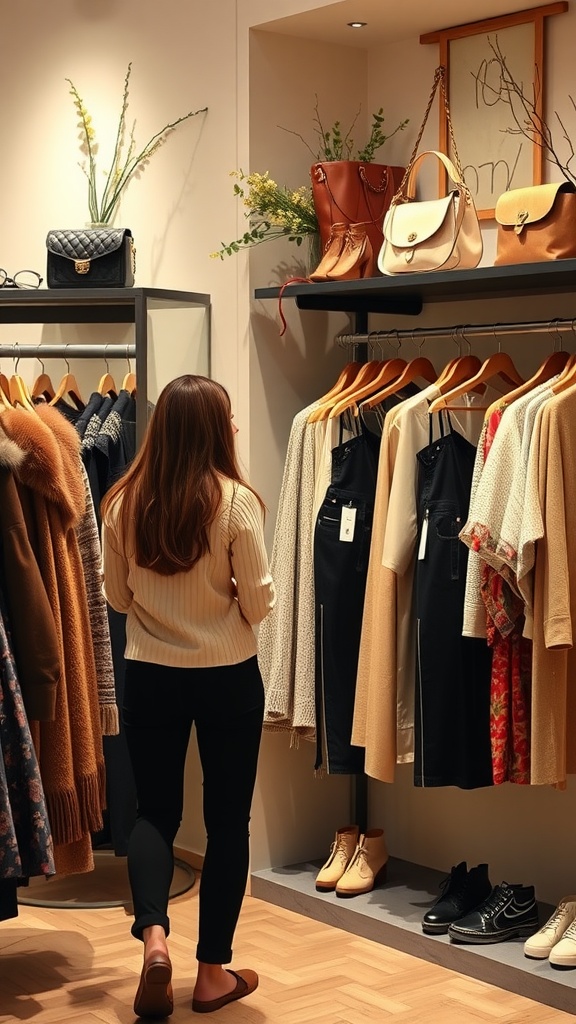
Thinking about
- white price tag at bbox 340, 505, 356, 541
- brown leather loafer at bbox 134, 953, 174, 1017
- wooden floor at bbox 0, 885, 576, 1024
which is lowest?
wooden floor at bbox 0, 885, 576, 1024

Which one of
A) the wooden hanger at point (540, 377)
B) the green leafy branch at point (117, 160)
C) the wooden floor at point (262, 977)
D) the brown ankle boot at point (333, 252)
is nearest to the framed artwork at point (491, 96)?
the brown ankle boot at point (333, 252)

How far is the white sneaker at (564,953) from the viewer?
348 cm

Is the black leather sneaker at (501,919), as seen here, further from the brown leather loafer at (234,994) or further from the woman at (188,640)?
the woman at (188,640)

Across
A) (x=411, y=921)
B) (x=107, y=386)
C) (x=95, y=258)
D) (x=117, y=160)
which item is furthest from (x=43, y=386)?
(x=411, y=921)

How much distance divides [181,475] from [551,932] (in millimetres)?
1525

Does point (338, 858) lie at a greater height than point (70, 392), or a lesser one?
lesser

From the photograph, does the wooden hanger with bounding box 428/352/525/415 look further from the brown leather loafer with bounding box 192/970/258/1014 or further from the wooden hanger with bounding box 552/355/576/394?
the brown leather loafer with bounding box 192/970/258/1014

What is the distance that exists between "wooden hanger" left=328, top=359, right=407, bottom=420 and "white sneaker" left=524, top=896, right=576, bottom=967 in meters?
1.47

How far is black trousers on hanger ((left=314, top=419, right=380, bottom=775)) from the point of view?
4000mm

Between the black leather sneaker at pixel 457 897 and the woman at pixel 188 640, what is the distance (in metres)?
0.69

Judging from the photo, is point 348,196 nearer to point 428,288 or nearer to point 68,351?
point 428,288

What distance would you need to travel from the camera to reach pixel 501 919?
12.2 ft

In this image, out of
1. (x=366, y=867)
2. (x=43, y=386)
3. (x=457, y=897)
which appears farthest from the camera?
(x=43, y=386)

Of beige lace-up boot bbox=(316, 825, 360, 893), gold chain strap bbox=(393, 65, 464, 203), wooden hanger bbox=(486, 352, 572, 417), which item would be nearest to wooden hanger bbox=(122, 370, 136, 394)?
gold chain strap bbox=(393, 65, 464, 203)
